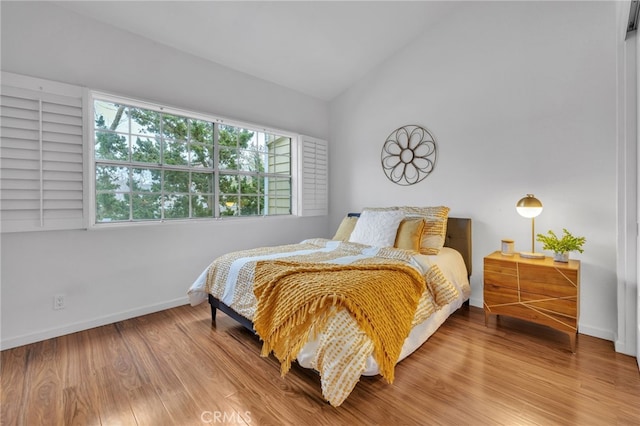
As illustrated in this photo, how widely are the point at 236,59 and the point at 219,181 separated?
4.54 ft

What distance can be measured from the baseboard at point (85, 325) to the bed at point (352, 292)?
622 millimetres

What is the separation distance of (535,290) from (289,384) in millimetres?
1993

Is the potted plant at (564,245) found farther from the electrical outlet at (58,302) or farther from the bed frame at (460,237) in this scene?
the electrical outlet at (58,302)

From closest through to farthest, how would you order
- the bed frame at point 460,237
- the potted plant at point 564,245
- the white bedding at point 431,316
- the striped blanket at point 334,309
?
the striped blanket at point 334,309 < the white bedding at point 431,316 < the potted plant at point 564,245 < the bed frame at point 460,237

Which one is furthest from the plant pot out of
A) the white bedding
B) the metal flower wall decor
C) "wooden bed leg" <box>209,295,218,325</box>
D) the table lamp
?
"wooden bed leg" <box>209,295,218,325</box>

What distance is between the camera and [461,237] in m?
3.04

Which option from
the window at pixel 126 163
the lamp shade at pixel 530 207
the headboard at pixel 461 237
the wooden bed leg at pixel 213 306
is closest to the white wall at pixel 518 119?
the headboard at pixel 461 237

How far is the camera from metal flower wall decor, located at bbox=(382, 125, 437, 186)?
3404 millimetres

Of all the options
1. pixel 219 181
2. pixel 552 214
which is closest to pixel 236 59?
pixel 219 181

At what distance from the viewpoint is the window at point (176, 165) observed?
2662mm

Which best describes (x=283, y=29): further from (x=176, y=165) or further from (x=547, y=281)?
(x=547, y=281)

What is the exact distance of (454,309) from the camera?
2.74 metres

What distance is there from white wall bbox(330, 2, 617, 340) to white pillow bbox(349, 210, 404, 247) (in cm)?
74

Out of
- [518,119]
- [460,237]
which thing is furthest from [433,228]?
[518,119]
